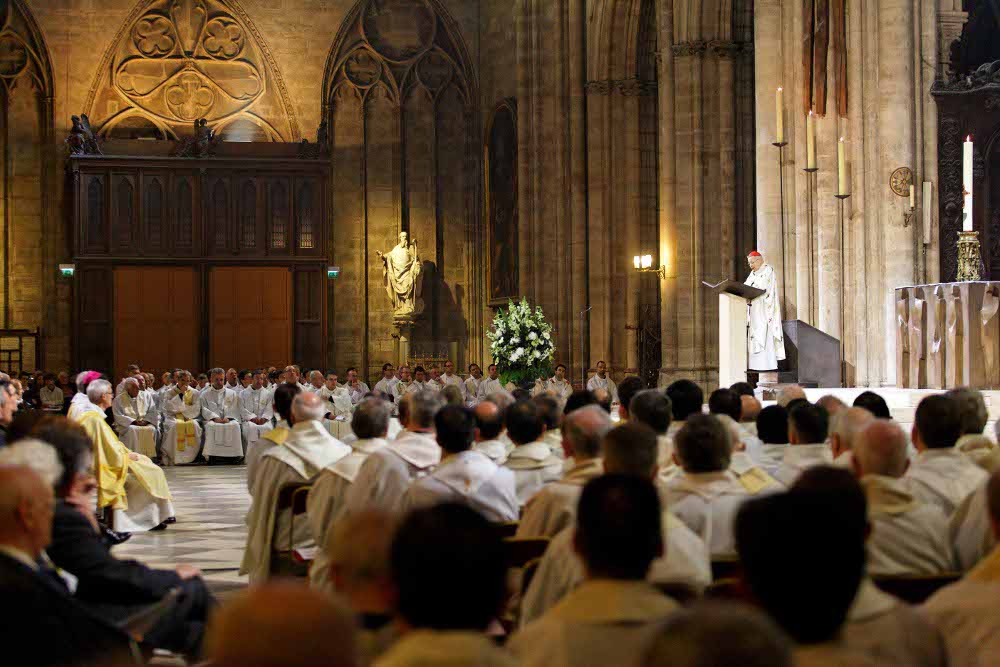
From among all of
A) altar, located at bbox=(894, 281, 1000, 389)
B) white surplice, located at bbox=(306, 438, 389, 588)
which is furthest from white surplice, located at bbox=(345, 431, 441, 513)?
altar, located at bbox=(894, 281, 1000, 389)

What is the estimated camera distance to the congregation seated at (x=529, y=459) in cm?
639

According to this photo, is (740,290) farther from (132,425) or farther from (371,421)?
(132,425)

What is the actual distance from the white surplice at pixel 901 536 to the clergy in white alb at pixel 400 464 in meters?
2.20

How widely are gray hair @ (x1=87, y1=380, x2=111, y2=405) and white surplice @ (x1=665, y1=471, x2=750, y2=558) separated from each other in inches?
241

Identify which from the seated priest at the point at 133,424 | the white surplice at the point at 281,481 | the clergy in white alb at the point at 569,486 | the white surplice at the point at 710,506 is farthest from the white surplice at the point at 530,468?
the seated priest at the point at 133,424

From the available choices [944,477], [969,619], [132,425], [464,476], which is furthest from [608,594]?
[132,425]

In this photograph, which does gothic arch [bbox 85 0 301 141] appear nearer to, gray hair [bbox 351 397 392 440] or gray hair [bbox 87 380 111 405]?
gray hair [bbox 87 380 111 405]

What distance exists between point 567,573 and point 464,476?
6.03 ft

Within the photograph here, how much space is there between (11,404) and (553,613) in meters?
6.43

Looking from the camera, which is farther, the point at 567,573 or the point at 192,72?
the point at 192,72

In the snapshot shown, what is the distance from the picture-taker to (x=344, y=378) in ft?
94.4

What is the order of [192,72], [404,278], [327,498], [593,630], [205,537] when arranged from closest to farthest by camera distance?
[593,630], [327,498], [205,537], [404,278], [192,72]

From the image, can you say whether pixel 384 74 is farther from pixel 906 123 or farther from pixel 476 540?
pixel 476 540

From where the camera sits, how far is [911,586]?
3.88 m
